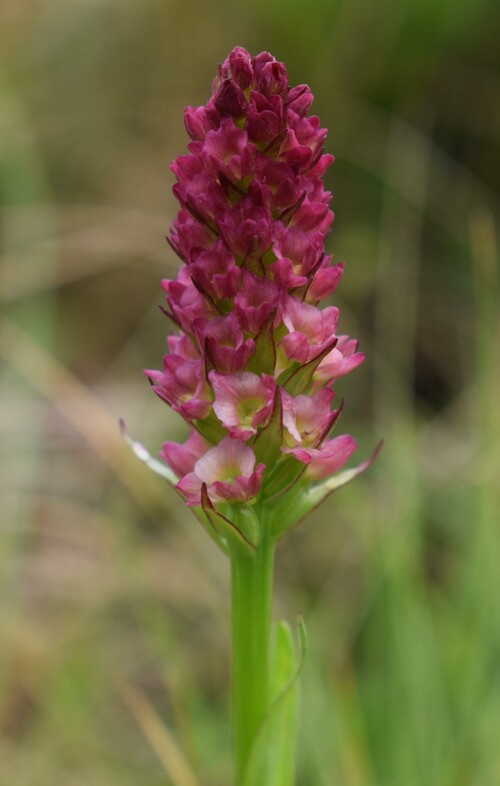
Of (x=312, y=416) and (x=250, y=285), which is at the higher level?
(x=250, y=285)

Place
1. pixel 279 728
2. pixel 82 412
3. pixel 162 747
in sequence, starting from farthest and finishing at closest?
pixel 82 412, pixel 162 747, pixel 279 728

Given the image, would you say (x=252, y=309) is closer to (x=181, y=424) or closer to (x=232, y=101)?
(x=232, y=101)

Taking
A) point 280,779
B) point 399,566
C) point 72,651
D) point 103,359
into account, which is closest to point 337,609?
point 399,566

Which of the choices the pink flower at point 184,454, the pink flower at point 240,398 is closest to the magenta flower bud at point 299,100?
the pink flower at point 240,398

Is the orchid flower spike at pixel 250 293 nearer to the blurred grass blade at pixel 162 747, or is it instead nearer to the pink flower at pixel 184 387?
the pink flower at pixel 184 387

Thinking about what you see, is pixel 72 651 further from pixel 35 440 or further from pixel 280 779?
pixel 280 779

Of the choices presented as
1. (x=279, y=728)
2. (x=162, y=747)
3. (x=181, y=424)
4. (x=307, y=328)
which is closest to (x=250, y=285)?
(x=307, y=328)
